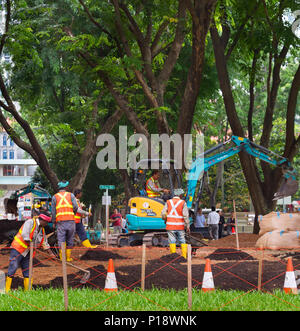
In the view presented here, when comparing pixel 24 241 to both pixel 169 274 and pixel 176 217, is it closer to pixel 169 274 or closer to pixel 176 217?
pixel 169 274

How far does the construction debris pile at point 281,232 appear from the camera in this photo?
1825 centimetres

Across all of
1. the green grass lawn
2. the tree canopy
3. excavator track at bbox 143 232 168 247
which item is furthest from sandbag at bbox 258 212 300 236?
the green grass lawn

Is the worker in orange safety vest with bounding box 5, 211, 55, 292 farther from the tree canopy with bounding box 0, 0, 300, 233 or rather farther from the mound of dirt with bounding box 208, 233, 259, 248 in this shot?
the mound of dirt with bounding box 208, 233, 259, 248

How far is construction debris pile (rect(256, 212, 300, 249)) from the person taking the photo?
719 inches

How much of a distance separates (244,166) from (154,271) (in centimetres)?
1168

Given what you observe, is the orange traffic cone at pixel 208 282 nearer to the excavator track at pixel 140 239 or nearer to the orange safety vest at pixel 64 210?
the orange safety vest at pixel 64 210

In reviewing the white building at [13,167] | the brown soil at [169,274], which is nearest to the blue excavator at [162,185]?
the brown soil at [169,274]

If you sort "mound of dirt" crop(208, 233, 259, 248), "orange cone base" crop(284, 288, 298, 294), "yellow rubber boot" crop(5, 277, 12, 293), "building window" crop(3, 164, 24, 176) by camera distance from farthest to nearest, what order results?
"building window" crop(3, 164, 24, 176)
"mound of dirt" crop(208, 233, 259, 248)
"yellow rubber boot" crop(5, 277, 12, 293)
"orange cone base" crop(284, 288, 298, 294)

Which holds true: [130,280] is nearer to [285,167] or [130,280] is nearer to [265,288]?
[265,288]

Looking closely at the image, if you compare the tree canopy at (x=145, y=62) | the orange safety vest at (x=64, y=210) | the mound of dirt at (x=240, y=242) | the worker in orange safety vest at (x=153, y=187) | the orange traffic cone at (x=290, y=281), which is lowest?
the mound of dirt at (x=240, y=242)

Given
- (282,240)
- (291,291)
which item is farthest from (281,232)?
(291,291)

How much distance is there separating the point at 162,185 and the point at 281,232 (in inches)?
172

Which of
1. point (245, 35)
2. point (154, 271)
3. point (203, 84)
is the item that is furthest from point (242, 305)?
point (203, 84)

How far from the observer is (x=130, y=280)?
479 inches
